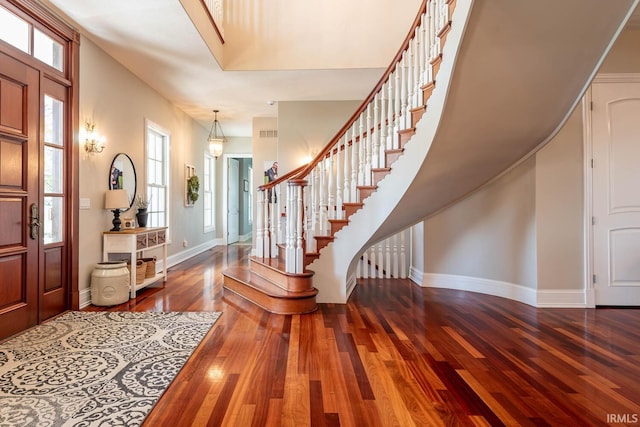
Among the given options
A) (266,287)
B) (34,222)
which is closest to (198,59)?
(34,222)

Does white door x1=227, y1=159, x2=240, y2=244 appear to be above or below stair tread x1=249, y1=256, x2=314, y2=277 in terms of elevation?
above

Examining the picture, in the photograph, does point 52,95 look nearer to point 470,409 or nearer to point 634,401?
point 470,409

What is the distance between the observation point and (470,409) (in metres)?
1.80

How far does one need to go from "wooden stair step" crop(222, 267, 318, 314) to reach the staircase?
0.01m

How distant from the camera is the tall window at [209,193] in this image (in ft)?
26.5

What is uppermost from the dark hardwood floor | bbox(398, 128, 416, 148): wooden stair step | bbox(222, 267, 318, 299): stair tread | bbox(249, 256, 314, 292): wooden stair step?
bbox(398, 128, 416, 148): wooden stair step

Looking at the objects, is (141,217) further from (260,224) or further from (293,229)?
(293,229)

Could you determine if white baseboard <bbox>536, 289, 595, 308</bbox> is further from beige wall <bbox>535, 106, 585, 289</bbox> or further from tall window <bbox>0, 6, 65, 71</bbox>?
tall window <bbox>0, 6, 65, 71</bbox>

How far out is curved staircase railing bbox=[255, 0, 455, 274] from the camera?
2963 millimetres

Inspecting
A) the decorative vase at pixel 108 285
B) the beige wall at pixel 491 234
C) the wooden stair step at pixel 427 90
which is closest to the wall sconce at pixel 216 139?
the decorative vase at pixel 108 285

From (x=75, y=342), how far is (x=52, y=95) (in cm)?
235

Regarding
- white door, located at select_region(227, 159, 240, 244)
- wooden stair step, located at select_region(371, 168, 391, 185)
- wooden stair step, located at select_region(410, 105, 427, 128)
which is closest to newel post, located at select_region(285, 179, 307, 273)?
Result: wooden stair step, located at select_region(371, 168, 391, 185)

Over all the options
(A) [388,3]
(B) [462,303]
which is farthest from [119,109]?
(B) [462,303]

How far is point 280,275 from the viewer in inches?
145
